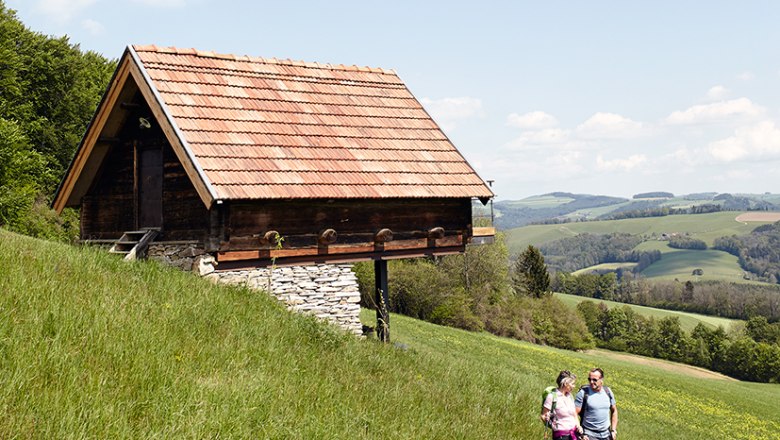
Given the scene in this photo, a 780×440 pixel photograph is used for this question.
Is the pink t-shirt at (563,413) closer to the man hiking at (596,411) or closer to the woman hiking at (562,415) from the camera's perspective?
the woman hiking at (562,415)

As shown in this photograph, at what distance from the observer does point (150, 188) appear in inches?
549

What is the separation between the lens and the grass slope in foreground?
15.8 ft

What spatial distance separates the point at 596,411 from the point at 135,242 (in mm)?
9970

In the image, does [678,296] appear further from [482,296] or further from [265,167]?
[265,167]

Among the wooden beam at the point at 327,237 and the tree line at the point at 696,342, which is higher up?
the wooden beam at the point at 327,237

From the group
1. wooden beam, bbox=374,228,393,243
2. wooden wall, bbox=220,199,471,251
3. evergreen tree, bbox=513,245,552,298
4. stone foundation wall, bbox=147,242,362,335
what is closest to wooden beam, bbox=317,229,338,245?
wooden wall, bbox=220,199,471,251

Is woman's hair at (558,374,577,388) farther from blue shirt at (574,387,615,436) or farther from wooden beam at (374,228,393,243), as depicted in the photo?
wooden beam at (374,228,393,243)

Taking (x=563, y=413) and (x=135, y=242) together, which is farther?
(x=135, y=242)

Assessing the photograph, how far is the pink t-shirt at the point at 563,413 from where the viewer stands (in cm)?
755

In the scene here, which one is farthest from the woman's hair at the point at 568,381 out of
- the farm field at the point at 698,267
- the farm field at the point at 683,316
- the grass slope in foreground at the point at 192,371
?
the farm field at the point at 698,267

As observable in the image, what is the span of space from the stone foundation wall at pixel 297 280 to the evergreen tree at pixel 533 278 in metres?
50.5

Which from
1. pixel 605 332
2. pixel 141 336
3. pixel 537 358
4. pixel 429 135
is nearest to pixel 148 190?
pixel 429 135

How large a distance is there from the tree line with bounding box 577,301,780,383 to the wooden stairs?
6595 cm

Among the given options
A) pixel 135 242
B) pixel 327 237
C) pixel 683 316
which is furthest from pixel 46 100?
pixel 683 316
